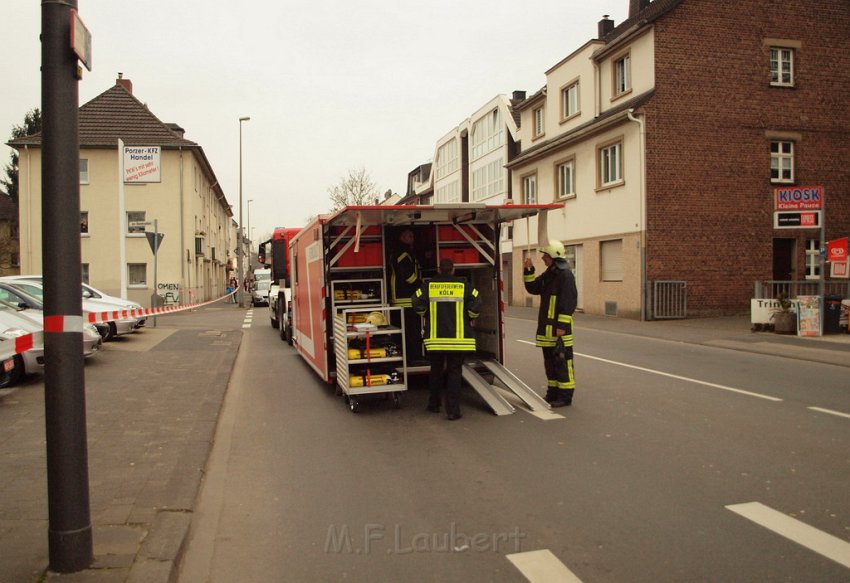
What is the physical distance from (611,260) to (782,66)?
8.50 meters

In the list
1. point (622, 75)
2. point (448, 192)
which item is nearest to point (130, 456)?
point (622, 75)

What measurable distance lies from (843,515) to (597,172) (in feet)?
69.8

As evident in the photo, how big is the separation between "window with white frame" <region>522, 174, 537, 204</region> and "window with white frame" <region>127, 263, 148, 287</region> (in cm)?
1867

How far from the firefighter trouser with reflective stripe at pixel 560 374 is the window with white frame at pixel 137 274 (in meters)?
30.2

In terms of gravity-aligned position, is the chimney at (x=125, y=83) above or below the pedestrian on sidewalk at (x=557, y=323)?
above

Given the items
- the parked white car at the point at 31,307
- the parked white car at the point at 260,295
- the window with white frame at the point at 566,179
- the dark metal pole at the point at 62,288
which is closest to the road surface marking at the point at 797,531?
the dark metal pole at the point at 62,288

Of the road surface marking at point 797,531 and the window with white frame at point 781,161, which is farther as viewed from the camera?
the window with white frame at point 781,161

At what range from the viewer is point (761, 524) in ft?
13.9

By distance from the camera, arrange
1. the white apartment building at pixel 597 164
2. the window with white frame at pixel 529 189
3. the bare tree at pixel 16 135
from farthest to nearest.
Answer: the bare tree at pixel 16 135 → the window with white frame at pixel 529 189 → the white apartment building at pixel 597 164

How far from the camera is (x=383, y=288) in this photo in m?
9.35

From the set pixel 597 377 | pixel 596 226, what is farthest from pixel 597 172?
pixel 597 377

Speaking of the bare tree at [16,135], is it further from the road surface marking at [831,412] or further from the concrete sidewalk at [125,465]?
the road surface marking at [831,412]

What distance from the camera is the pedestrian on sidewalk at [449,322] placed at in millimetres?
7488

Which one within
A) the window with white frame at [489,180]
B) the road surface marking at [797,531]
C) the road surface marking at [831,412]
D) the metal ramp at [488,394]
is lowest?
the road surface marking at [797,531]
